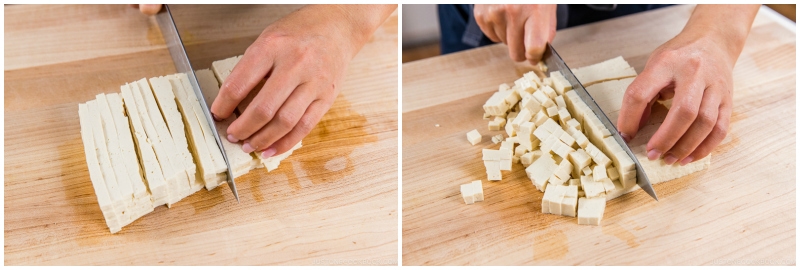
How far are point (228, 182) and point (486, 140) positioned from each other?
0.97m

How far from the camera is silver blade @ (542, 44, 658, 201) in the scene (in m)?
2.02

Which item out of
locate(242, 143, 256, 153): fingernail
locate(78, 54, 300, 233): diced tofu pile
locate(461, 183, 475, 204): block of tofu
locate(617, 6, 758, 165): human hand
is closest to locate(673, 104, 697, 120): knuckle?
locate(617, 6, 758, 165): human hand

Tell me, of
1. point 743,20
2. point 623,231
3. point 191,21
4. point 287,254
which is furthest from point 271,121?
point 743,20

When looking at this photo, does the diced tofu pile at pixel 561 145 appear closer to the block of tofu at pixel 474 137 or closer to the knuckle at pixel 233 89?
the block of tofu at pixel 474 137

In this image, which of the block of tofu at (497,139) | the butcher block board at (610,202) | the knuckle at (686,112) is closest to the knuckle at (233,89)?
the butcher block board at (610,202)

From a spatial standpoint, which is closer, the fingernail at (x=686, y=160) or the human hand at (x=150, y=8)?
the fingernail at (x=686, y=160)

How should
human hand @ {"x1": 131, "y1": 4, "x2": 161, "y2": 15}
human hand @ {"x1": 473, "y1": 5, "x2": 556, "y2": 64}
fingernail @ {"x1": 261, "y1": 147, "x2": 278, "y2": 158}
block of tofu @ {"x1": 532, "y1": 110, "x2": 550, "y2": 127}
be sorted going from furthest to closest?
human hand @ {"x1": 131, "y1": 4, "x2": 161, "y2": 15} → human hand @ {"x1": 473, "y1": 5, "x2": 556, "y2": 64} → block of tofu @ {"x1": 532, "y1": 110, "x2": 550, "y2": 127} → fingernail @ {"x1": 261, "y1": 147, "x2": 278, "y2": 158}

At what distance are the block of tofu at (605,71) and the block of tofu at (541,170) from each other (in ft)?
1.46

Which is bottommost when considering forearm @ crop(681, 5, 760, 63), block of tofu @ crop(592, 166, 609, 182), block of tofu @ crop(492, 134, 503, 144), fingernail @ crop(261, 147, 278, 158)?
block of tofu @ crop(492, 134, 503, 144)

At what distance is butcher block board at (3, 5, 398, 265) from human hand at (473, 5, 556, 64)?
456 millimetres

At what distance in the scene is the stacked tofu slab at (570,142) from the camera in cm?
202

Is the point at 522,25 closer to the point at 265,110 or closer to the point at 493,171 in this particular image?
the point at 493,171

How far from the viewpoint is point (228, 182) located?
209cm

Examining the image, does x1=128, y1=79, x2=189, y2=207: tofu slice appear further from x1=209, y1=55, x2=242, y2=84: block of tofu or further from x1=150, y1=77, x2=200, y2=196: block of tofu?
x1=209, y1=55, x2=242, y2=84: block of tofu
